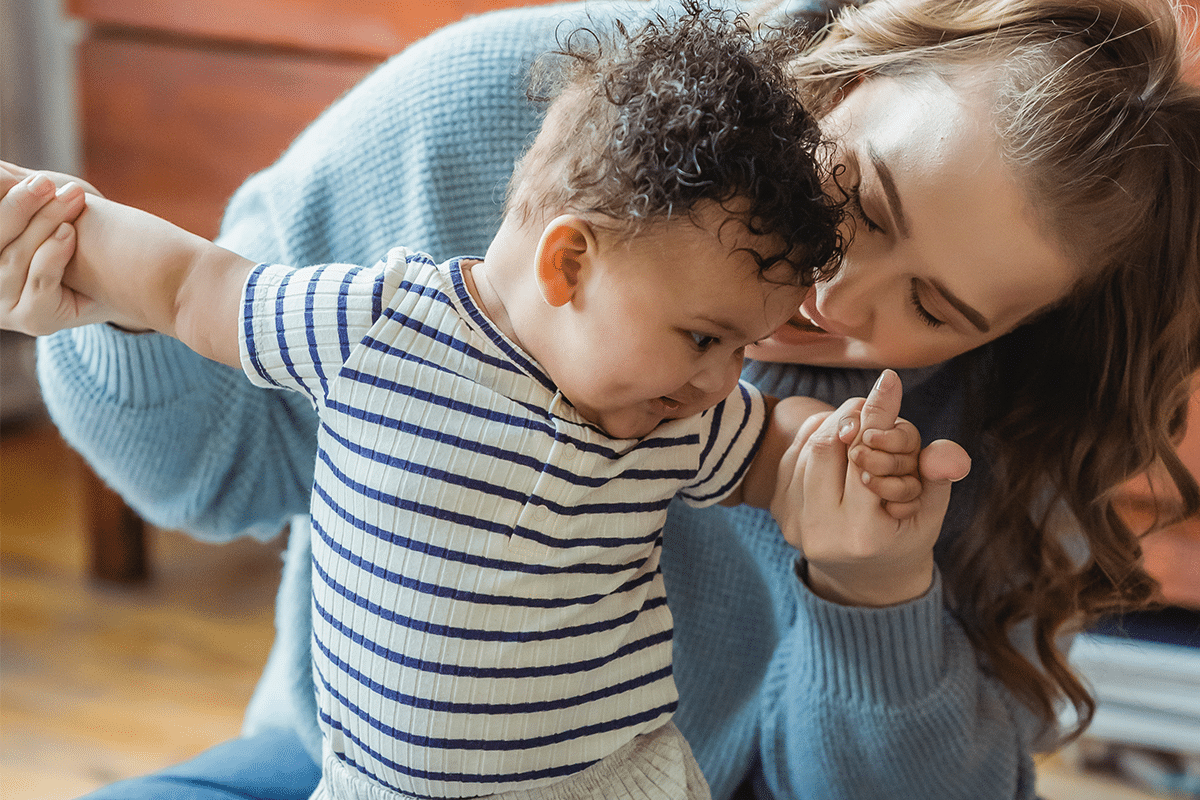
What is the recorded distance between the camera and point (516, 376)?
0.63 metres

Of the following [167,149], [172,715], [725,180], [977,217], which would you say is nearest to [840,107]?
[977,217]

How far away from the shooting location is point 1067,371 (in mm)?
917

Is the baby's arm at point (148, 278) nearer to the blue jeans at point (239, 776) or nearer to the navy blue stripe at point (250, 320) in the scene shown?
the navy blue stripe at point (250, 320)

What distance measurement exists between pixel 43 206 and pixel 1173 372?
2.72 ft

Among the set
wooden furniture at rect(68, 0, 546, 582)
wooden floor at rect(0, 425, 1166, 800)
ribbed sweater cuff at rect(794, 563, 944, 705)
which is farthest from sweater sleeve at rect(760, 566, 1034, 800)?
wooden furniture at rect(68, 0, 546, 582)

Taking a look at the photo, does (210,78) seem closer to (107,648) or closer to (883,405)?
(107,648)

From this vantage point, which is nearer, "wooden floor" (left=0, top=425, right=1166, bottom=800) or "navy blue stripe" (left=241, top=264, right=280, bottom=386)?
"navy blue stripe" (left=241, top=264, right=280, bottom=386)

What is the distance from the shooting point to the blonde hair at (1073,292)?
2.46ft

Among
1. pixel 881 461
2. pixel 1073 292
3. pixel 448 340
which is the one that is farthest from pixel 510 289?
pixel 1073 292

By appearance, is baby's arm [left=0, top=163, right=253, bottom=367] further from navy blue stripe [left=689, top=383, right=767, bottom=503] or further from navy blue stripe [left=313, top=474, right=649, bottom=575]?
navy blue stripe [left=689, top=383, right=767, bottom=503]

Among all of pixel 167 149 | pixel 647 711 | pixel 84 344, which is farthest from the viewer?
pixel 167 149

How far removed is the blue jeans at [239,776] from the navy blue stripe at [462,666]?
1.06 feet

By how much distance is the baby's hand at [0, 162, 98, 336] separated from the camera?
0.62m

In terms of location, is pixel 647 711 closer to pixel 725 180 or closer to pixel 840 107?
pixel 725 180
